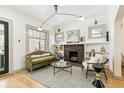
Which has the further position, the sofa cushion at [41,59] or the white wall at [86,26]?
the white wall at [86,26]

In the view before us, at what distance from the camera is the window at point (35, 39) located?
4.89 metres

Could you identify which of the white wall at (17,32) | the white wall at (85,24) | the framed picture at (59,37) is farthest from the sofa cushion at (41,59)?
the white wall at (85,24)

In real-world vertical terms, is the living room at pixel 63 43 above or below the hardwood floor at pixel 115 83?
above

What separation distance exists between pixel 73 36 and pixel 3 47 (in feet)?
12.5

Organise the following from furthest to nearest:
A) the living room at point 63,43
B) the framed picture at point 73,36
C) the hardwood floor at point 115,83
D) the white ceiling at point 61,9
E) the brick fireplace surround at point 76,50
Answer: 1. the framed picture at point 73,36
2. the brick fireplace surround at point 76,50
3. the white ceiling at point 61,9
4. the living room at point 63,43
5. the hardwood floor at point 115,83

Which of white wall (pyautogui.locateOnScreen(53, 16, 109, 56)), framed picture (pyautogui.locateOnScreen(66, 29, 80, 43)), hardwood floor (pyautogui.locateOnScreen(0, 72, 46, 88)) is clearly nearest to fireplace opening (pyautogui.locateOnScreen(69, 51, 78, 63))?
framed picture (pyautogui.locateOnScreen(66, 29, 80, 43))

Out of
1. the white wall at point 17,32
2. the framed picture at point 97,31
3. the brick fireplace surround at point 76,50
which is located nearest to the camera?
the white wall at point 17,32

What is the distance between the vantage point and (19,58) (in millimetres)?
4336

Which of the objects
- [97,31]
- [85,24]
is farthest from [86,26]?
[97,31]

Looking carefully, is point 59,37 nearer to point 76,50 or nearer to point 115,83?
point 76,50

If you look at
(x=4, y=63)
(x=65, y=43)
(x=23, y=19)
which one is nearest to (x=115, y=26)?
(x=65, y=43)

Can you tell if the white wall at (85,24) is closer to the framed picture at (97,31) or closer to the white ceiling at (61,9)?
the framed picture at (97,31)

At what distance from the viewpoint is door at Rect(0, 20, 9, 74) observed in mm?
3688
